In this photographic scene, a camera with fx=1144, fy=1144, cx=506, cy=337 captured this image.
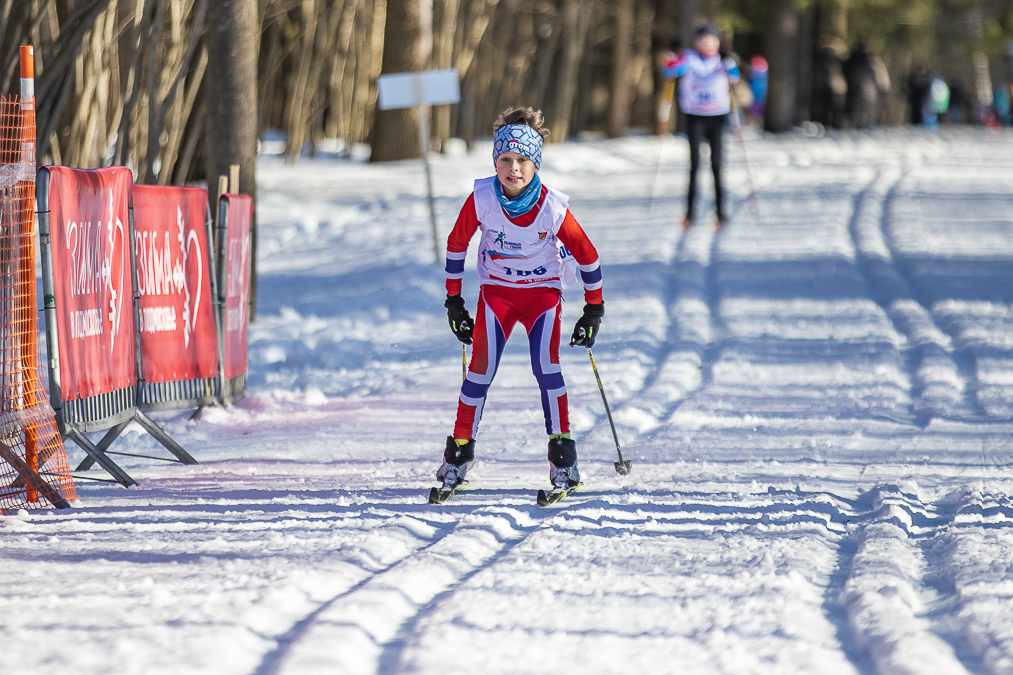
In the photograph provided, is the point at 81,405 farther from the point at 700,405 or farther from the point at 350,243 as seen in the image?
the point at 350,243

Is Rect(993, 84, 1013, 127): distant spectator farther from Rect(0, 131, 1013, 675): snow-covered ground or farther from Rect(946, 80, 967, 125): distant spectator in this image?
Rect(0, 131, 1013, 675): snow-covered ground

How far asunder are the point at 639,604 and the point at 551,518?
3.73ft

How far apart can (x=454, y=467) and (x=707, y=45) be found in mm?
9171

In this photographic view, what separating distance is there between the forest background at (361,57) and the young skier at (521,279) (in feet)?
14.6

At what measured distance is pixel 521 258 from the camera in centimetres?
555

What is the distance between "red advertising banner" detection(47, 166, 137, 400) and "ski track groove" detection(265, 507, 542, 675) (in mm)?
2077

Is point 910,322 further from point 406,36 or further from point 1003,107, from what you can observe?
point 1003,107

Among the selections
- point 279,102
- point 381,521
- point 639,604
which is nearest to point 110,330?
point 381,521

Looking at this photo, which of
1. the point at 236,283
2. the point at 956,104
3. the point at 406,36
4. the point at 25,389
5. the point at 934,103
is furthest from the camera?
the point at 956,104

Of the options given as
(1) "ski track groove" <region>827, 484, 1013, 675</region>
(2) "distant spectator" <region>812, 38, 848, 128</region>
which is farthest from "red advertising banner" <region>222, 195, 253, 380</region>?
(2) "distant spectator" <region>812, 38, 848, 128</region>

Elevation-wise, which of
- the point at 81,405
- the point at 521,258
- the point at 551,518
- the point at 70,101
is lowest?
the point at 551,518

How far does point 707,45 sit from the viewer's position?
1336 cm

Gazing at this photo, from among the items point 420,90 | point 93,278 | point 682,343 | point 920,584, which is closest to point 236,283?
point 93,278

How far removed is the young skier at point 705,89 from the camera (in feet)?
43.3
